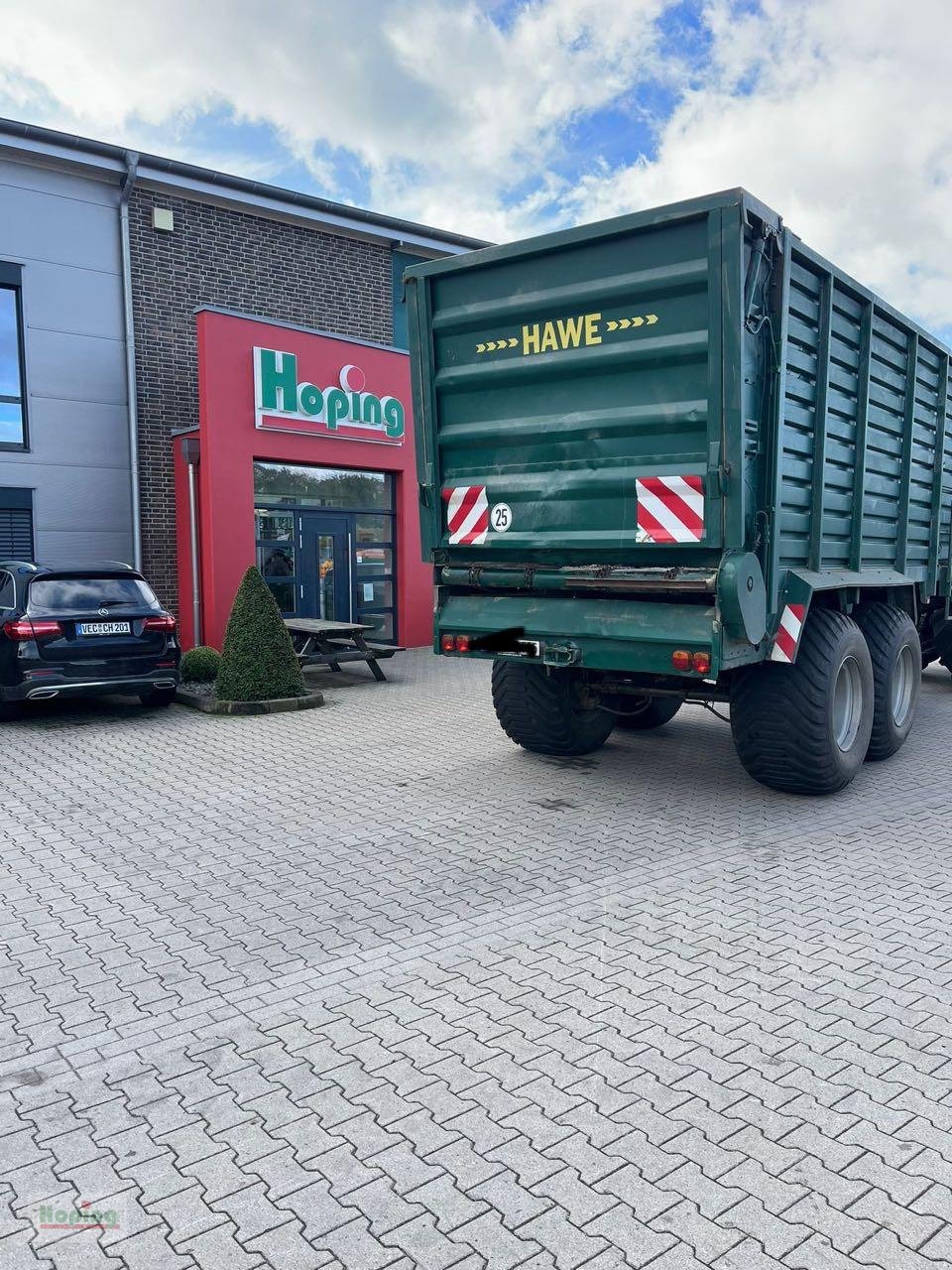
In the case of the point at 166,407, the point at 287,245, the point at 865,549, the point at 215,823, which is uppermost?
the point at 287,245

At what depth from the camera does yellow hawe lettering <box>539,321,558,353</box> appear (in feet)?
19.3

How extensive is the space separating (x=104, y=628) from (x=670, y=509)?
5744 mm

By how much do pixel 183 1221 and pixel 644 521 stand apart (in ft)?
13.6

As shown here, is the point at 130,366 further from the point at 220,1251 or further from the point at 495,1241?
the point at 495,1241

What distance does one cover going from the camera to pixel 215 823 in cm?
581

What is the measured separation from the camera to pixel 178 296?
13398mm

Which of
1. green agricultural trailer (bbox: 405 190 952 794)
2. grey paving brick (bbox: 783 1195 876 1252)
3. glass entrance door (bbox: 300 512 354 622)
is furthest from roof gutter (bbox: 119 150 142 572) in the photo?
grey paving brick (bbox: 783 1195 876 1252)

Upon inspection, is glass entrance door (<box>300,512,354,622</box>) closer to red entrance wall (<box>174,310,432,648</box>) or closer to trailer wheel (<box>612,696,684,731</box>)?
red entrance wall (<box>174,310,432,648</box>)

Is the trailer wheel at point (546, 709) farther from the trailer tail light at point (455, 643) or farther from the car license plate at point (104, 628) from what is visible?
the car license plate at point (104, 628)

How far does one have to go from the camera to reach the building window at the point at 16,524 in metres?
12.2

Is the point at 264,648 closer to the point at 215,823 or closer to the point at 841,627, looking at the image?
the point at 215,823

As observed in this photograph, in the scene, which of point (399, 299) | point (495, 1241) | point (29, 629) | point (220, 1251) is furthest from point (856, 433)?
point (399, 299)

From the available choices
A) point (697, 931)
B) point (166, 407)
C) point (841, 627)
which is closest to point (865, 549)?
point (841, 627)

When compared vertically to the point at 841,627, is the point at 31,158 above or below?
above
